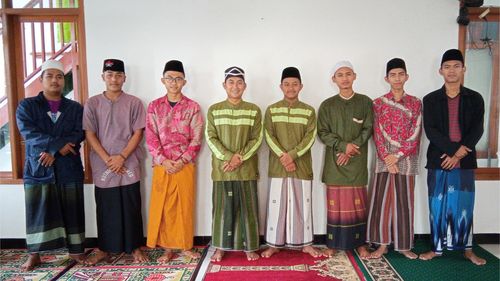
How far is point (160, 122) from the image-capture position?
9.80ft

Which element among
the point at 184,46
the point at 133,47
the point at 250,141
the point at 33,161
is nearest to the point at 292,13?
the point at 184,46

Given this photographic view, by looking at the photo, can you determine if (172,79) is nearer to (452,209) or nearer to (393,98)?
(393,98)

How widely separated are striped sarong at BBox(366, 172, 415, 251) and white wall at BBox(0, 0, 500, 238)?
84 centimetres

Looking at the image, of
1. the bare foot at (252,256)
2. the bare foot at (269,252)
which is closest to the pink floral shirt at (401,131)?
the bare foot at (269,252)

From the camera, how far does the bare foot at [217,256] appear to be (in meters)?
A: 2.96

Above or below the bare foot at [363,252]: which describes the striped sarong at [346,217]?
above

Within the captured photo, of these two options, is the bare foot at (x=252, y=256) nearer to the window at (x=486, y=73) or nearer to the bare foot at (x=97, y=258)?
the bare foot at (x=97, y=258)

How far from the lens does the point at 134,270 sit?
2.83m

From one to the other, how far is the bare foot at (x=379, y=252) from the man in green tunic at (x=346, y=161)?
0.04 metres

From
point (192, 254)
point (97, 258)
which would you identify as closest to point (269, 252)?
point (192, 254)

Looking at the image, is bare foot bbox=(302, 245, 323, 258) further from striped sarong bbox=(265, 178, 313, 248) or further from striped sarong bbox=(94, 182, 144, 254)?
striped sarong bbox=(94, 182, 144, 254)

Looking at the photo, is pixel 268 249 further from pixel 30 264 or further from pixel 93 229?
pixel 30 264

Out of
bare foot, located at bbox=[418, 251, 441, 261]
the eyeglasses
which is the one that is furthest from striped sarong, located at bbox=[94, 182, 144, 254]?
bare foot, located at bbox=[418, 251, 441, 261]

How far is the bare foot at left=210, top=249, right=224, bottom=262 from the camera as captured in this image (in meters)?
2.96
